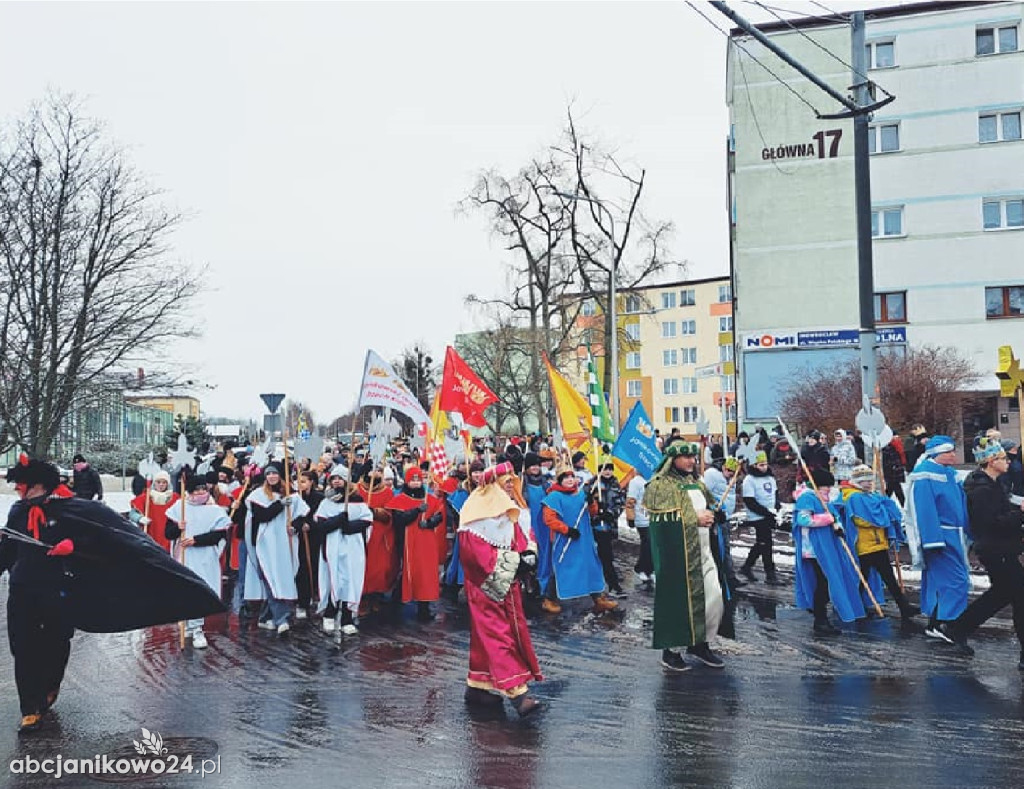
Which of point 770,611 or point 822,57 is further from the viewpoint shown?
point 822,57

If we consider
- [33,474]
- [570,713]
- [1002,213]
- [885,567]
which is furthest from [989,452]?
[1002,213]

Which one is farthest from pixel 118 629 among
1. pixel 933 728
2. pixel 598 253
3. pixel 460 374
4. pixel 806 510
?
pixel 598 253

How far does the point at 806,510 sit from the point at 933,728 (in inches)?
142

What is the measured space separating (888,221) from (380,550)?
33.1 metres

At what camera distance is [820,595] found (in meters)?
9.27

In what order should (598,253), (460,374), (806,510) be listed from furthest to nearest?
(598,253) < (460,374) < (806,510)

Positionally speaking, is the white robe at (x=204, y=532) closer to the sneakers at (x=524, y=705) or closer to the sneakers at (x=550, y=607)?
the sneakers at (x=550, y=607)

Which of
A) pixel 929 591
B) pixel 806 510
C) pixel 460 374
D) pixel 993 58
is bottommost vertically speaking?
pixel 929 591

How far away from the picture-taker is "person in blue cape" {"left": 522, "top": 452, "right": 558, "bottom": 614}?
11.3 metres

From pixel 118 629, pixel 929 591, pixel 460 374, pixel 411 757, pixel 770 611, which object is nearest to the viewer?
pixel 411 757

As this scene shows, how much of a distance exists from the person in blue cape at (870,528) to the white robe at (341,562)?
4937 millimetres

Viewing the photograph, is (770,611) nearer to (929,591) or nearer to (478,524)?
(929,591)

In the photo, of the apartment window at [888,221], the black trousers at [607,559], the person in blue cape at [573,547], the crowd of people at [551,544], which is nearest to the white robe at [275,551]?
the crowd of people at [551,544]

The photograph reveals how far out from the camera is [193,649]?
8.95m
